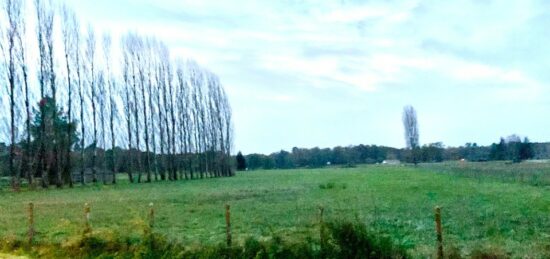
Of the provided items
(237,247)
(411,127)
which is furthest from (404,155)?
(237,247)

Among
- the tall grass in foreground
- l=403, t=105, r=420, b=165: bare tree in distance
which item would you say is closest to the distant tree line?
l=403, t=105, r=420, b=165: bare tree in distance

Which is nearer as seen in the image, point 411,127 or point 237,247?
point 237,247

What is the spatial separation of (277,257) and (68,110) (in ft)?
164

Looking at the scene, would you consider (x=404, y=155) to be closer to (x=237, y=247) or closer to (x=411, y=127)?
(x=411, y=127)

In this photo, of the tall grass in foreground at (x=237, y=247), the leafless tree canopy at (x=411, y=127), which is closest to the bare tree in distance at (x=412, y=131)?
the leafless tree canopy at (x=411, y=127)

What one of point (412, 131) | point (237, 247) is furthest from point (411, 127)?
point (237, 247)

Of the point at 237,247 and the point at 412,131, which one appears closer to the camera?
the point at 237,247

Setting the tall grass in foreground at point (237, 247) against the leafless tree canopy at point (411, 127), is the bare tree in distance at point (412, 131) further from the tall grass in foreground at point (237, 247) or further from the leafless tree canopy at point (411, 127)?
the tall grass in foreground at point (237, 247)

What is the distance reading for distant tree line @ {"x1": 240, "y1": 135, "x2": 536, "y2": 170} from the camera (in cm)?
14125

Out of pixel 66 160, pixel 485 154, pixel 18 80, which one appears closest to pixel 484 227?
pixel 18 80

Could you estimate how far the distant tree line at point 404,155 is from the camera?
14125cm

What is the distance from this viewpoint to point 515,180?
136 ft

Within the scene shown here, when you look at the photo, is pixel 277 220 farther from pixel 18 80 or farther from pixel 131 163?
pixel 131 163

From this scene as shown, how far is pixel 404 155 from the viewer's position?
171m
